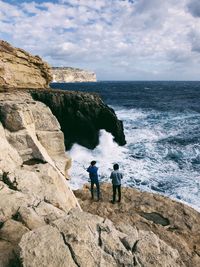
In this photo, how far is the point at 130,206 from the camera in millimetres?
12227

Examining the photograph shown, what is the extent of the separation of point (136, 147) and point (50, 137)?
1466 centimetres

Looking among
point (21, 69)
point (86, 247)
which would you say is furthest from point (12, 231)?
point (21, 69)

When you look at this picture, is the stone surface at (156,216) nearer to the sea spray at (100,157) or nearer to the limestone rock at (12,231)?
the limestone rock at (12,231)

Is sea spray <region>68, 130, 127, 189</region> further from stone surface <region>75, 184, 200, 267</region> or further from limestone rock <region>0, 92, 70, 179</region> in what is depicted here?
stone surface <region>75, 184, 200, 267</region>

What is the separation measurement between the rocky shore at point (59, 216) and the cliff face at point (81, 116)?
273 inches

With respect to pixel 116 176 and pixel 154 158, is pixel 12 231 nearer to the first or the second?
pixel 116 176

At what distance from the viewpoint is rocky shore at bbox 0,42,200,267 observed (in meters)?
5.49

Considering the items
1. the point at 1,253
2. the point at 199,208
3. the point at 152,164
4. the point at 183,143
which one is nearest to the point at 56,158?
the point at 199,208

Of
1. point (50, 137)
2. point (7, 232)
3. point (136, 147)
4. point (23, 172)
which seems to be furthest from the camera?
point (136, 147)

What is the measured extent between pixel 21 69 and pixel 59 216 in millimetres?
16237

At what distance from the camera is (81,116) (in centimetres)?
2858

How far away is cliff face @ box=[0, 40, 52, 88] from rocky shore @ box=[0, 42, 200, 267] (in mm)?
94

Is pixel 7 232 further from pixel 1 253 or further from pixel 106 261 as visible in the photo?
pixel 106 261

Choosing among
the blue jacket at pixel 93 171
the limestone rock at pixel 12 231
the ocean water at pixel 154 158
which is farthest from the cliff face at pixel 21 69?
the limestone rock at pixel 12 231
